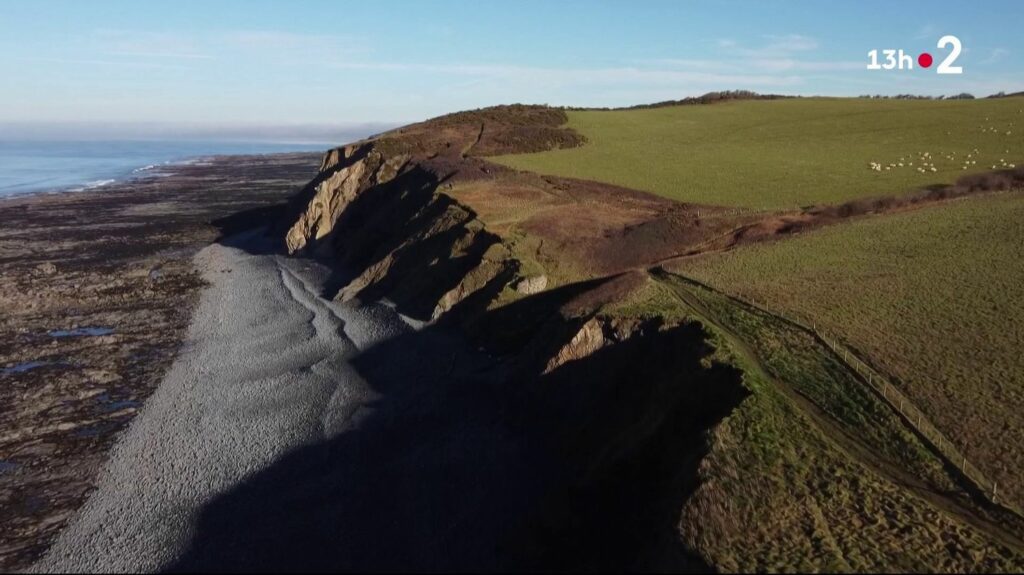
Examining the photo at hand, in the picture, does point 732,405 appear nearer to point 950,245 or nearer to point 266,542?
point 266,542

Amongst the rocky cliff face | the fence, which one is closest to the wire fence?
the fence

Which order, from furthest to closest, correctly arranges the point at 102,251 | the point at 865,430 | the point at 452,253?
1. the point at 102,251
2. the point at 452,253
3. the point at 865,430

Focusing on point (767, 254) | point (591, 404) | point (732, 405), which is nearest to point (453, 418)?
point (591, 404)

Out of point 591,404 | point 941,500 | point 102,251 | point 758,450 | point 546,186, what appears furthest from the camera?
point 102,251

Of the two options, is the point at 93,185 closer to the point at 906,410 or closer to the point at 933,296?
the point at 933,296

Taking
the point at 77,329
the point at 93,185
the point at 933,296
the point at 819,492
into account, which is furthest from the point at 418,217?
the point at 93,185

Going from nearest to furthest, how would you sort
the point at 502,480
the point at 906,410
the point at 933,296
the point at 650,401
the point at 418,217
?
the point at 906,410 → the point at 650,401 → the point at 502,480 → the point at 933,296 → the point at 418,217

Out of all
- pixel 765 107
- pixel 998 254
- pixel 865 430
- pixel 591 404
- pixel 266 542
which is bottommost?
pixel 266 542
